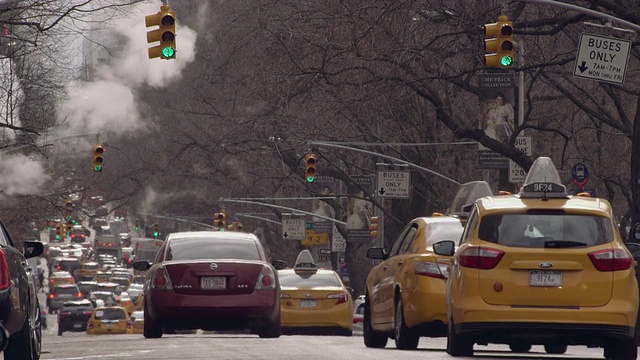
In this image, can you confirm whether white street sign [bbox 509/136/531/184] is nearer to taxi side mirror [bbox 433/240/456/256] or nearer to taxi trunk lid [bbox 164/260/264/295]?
taxi trunk lid [bbox 164/260/264/295]

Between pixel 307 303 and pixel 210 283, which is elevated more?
pixel 210 283

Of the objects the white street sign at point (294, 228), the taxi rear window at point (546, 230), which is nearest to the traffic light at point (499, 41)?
the taxi rear window at point (546, 230)

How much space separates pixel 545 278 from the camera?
14.3m

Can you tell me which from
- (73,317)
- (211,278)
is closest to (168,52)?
(211,278)

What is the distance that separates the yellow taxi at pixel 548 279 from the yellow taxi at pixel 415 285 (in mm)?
2469

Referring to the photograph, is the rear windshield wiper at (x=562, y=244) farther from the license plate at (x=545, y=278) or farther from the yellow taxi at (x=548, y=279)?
the license plate at (x=545, y=278)

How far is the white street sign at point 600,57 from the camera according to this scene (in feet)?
93.2

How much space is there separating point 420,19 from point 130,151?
55.2 metres

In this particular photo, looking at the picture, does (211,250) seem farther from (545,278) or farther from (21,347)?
(21,347)

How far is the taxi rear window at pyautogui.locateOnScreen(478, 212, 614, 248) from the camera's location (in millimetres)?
14445

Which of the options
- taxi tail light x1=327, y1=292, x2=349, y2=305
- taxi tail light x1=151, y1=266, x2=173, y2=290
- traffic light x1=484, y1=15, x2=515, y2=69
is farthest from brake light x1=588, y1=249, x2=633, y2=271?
taxi tail light x1=327, y1=292, x2=349, y2=305

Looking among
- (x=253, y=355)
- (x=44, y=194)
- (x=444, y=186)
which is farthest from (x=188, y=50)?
(x=253, y=355)

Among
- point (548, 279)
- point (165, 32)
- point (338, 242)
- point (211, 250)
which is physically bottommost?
point (548, 279)

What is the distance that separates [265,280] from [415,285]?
9.86 ft
